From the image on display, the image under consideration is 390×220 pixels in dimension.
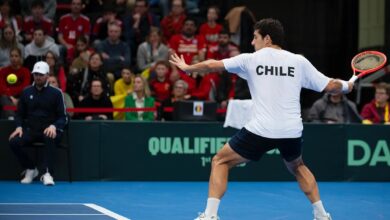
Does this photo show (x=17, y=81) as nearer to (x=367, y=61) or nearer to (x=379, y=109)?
(x=379, y=109)

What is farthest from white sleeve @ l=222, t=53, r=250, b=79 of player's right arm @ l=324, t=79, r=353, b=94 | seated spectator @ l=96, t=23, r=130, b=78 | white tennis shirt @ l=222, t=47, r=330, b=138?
seated spectator @ l=96, t=23, r=130, b=78

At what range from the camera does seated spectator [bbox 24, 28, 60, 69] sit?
52.8ft

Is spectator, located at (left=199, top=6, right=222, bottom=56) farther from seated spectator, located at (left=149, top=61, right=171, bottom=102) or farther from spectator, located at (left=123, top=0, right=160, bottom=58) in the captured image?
seated spectator, located at (left=149, top=61, right=171, bottom=102)

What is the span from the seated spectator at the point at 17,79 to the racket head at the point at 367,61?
7.28 m

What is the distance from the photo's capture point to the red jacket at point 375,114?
623 inches

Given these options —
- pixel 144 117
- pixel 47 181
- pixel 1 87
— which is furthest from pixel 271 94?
pixel 1 87

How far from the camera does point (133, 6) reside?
1856 centimetres

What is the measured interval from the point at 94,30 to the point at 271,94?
33.5 ft

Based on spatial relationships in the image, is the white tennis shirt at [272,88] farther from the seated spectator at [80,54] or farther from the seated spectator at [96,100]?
the seated spectator at [80,54]

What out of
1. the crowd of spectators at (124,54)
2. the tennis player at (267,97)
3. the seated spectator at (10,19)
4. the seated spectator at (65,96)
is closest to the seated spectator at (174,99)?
the crowd of spectators at (124,54)

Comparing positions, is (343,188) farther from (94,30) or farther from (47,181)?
(94,30)

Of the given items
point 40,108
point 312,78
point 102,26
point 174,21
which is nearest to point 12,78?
point 40,108

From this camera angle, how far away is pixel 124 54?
56.0 feet

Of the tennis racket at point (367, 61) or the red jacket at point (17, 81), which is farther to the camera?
the red jacket at point (17, 81)
